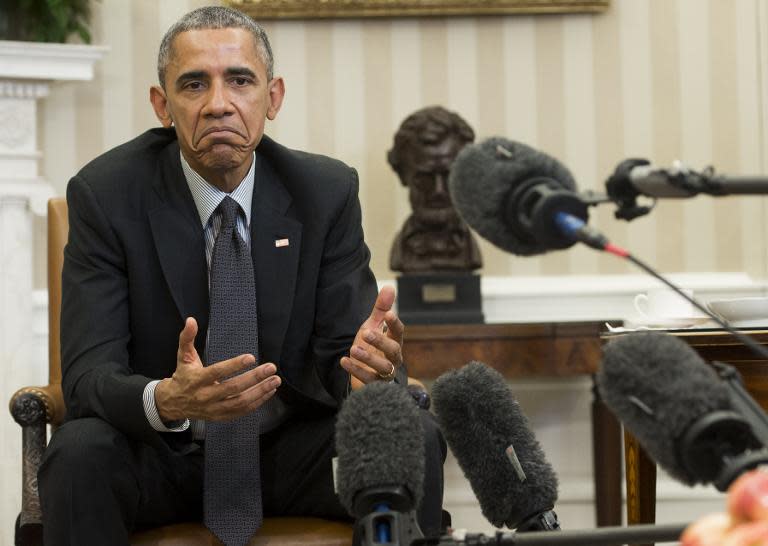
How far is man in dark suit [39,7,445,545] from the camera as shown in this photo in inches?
80.7

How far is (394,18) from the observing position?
3689 millimetres

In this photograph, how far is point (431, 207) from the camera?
3.39m

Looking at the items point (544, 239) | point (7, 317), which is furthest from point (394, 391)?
point (7, 317)

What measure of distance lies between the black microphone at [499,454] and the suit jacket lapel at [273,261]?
2.20 ft

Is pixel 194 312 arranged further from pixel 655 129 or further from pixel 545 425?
pixel 655 129

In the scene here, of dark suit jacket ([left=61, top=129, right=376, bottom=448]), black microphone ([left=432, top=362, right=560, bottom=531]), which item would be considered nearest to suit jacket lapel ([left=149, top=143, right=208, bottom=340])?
dark suit jacket ([left=61, top=129, right=376, bottom=448])

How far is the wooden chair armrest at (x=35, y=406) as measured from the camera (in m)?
2.36

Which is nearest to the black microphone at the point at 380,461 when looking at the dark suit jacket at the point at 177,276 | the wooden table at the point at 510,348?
the dark suit jacket at the point at 177,276

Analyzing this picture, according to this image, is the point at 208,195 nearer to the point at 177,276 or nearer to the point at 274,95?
the point at 177,276

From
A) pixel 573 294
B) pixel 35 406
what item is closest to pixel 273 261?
pixel 35 406

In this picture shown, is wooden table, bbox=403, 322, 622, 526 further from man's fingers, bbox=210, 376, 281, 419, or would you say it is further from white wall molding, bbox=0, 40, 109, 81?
man's fingers, bbox=210, 376, 281, 419

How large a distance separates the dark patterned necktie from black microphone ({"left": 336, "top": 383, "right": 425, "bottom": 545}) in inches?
28.3

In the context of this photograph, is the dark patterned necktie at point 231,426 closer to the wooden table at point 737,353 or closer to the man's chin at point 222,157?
the man's chin at point 222,157

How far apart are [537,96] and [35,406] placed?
201cm
